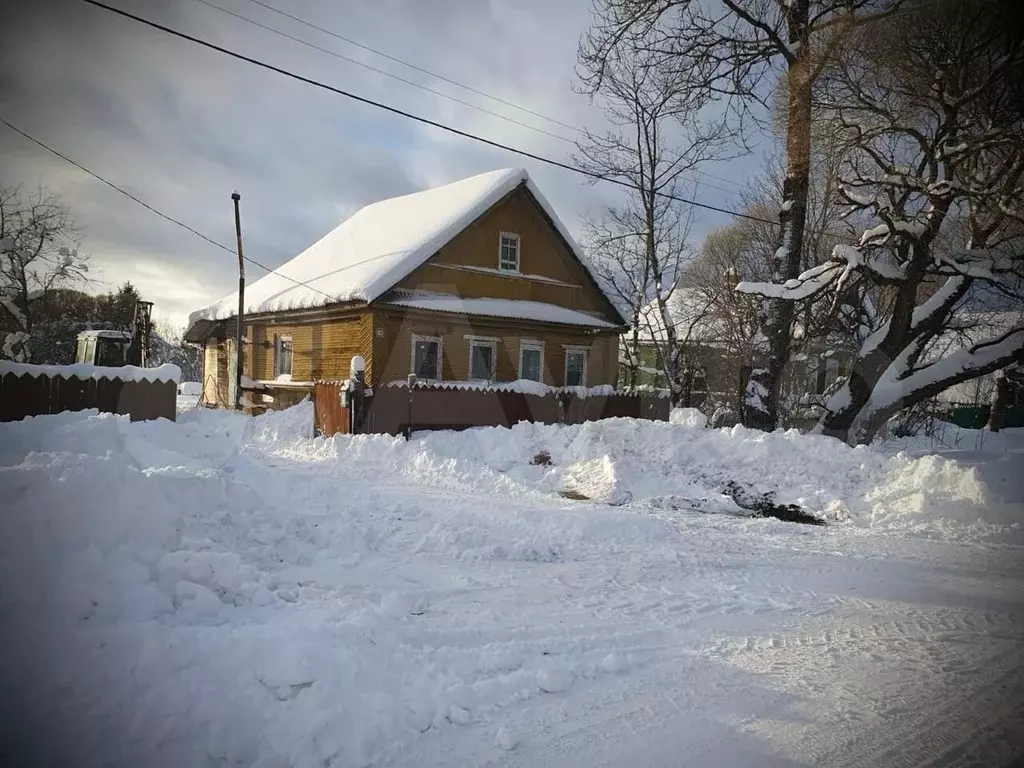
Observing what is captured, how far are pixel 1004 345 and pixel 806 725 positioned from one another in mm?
5002

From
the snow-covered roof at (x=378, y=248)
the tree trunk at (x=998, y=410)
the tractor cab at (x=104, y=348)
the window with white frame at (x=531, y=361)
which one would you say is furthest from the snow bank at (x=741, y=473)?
the tractor cab at (x=104, y=348)

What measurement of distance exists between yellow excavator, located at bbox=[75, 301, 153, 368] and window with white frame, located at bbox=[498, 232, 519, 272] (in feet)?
42.2

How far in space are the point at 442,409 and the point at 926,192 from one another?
32.1 ft

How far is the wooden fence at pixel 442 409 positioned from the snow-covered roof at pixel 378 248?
151 inches

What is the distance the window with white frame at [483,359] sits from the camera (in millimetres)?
18781

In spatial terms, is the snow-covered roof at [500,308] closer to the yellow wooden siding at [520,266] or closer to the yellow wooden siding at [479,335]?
the yellow wooden siding at [520,266]

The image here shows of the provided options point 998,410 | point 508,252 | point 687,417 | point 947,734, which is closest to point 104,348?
point 508,252

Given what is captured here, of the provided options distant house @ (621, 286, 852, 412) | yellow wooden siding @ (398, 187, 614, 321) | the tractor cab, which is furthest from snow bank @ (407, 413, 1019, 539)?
the tractor cab

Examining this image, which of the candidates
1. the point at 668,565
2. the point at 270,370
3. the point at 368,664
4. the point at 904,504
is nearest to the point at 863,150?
the point at 904,504

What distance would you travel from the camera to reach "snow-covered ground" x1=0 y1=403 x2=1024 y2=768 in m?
2.65

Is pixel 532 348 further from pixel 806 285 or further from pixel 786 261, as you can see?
pixel 806 285

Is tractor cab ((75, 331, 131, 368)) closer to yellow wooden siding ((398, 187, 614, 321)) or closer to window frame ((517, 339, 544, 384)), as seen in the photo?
yellow wooden siding ((398, 187, 614, 321))

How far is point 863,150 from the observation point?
758cm

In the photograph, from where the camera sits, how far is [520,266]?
20.1 meters
